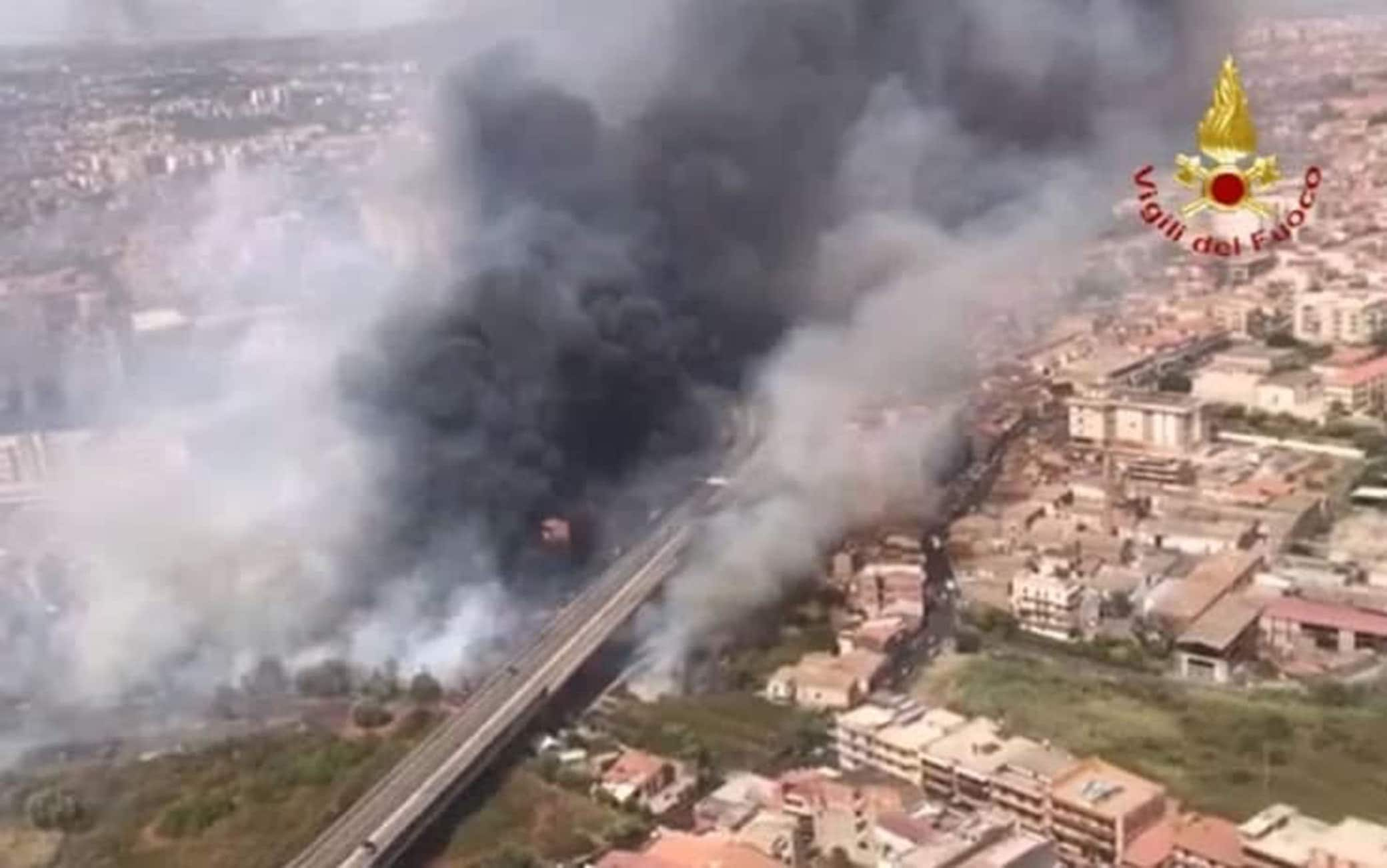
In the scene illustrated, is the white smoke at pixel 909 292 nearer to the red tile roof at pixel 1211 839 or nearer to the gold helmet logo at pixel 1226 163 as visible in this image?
the gold helmet logo at pixel 1226 163

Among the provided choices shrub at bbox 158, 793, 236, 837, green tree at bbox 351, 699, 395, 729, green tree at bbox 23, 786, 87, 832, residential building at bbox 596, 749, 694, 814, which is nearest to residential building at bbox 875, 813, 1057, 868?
residential building at bbox 596, 749, 694, 814

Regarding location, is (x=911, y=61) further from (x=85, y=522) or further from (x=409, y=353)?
(x=85, y=522)

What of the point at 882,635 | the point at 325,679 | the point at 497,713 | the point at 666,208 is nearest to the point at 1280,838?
the point at 882,635

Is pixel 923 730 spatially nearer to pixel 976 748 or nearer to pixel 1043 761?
pixel 976 748

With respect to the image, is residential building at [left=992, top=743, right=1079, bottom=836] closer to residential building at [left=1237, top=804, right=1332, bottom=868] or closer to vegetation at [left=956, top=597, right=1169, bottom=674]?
residential building at [left=1237, top=804, right=1332, bottom=868]

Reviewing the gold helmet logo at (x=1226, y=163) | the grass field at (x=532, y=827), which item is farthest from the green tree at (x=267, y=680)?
the gold helmet logo at (x=1226, y=163)

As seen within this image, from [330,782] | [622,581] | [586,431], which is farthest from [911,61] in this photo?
[330,782]
